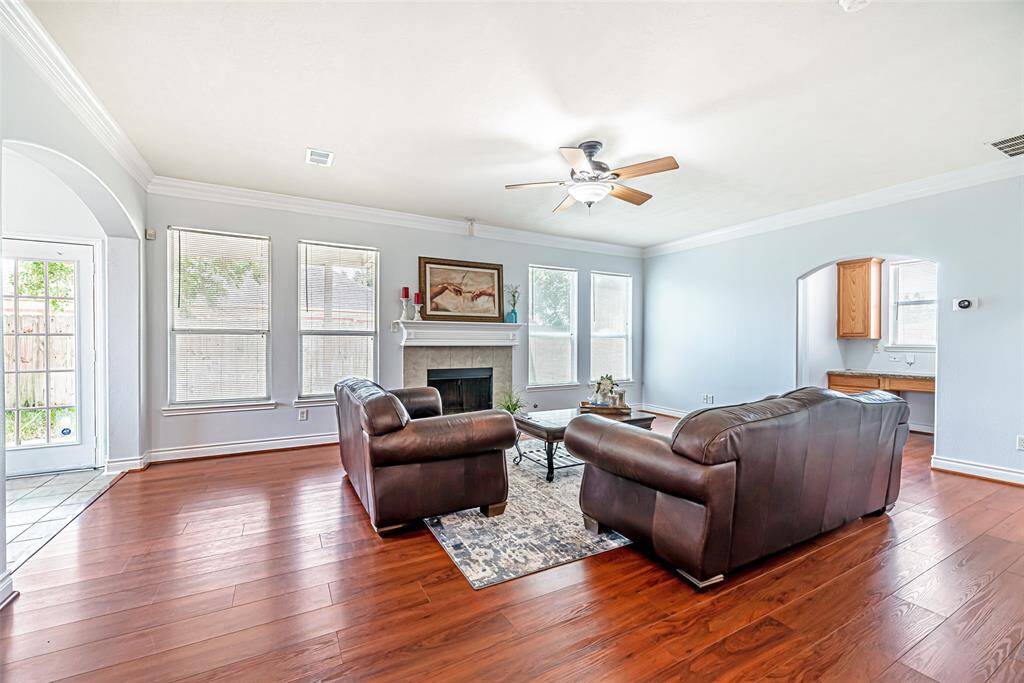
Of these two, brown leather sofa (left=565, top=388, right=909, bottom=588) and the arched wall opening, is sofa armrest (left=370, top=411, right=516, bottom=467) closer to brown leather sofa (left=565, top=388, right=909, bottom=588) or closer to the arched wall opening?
brown leather sofa (left=565, top=388, right=909, bottom=588)

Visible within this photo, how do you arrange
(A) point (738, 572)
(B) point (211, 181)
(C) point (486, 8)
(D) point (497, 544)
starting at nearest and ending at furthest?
(C) point (486, 8) → (A) point (738, 572) → (D) point (497, 544) → (B) point (211, 181)

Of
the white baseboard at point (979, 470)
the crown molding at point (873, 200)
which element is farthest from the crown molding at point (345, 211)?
the white baseboard at point (979, 470)

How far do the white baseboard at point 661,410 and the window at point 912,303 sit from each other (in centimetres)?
285

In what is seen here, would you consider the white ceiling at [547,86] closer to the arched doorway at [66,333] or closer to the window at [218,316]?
the window at [218,316]

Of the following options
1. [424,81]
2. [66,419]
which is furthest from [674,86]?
[66,419]

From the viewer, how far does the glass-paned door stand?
3764 millimetres

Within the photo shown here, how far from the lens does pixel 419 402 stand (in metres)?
4.07

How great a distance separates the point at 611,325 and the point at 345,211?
4.09 meters

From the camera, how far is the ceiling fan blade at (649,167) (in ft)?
9.86

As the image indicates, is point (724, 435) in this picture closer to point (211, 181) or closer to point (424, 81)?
point (424, 81)

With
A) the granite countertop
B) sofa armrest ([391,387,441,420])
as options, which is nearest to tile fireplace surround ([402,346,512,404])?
sofa armrest ([391,387,441,420])

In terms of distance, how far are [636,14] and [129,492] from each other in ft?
14.8

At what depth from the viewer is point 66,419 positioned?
3924mm

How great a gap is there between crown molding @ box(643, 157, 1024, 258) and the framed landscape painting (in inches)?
114
